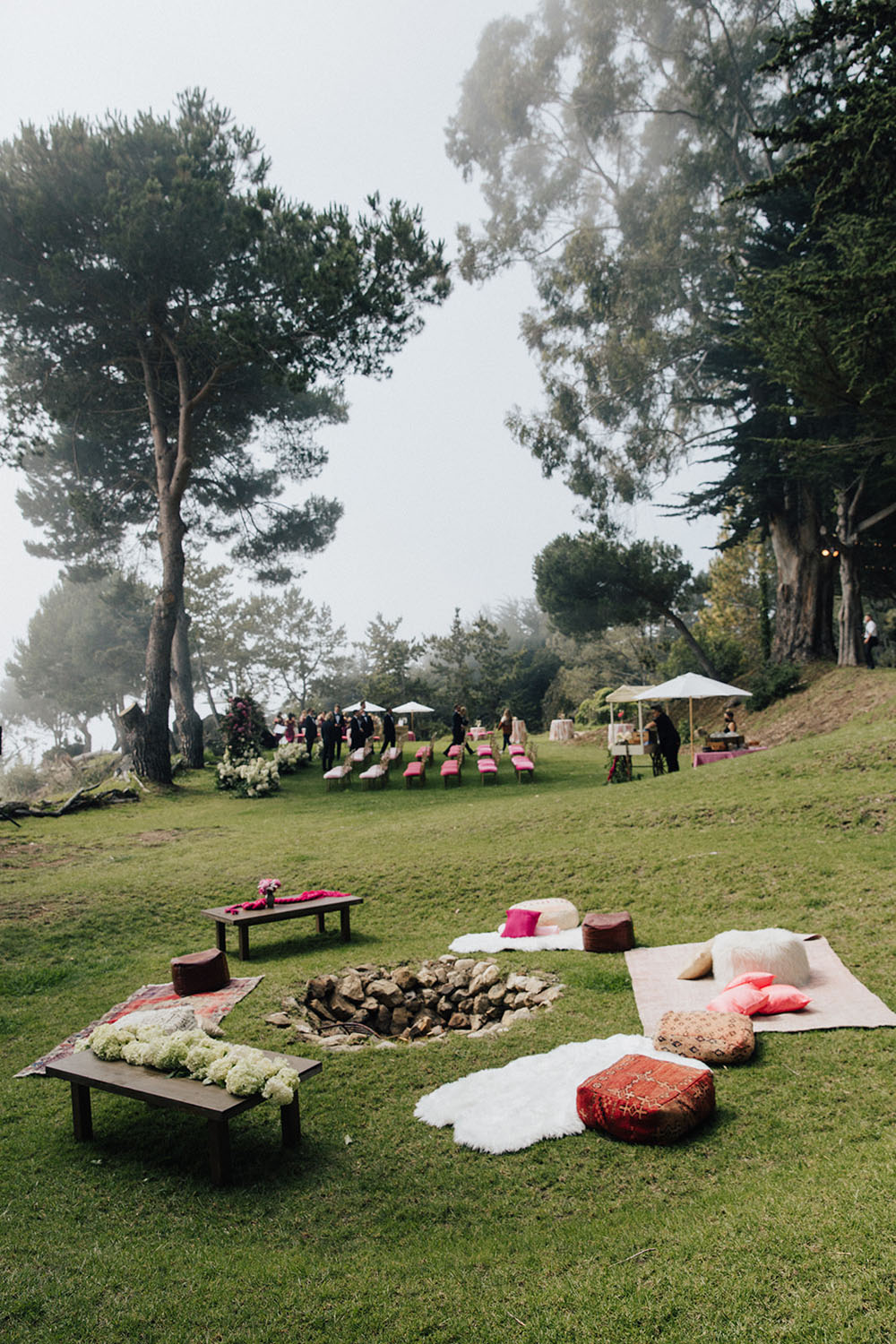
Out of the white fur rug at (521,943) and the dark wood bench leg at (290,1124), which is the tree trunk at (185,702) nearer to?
the white fur rug at (521,943)

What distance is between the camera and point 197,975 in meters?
6.55

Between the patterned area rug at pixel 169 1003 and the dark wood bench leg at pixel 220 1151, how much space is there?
1839mm

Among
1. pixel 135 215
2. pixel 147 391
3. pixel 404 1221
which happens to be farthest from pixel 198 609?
pixel 404 1221

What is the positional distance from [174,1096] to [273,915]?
149 inches

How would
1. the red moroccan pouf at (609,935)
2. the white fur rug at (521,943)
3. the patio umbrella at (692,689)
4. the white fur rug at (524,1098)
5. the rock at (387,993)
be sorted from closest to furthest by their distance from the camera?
the white fur rug at (524,1098), the rock at (387,993), the red moroccan pouf at (609,935), the white fur rug at (521,943), the patio umbrella at (692,689)

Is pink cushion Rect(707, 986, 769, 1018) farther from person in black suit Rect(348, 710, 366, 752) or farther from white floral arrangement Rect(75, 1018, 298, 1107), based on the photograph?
person in black suit Rect(348, 710, 366, 752)

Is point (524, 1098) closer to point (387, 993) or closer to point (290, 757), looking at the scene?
point (387, 993)

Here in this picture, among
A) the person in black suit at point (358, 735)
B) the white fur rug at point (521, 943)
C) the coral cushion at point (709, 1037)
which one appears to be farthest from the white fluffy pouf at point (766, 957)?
the person in black suit at point (358, 735)

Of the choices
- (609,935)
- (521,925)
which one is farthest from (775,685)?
(609,935)

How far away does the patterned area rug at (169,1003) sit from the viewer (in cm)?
564

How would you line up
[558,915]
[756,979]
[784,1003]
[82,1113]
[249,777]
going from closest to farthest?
[82,1113] < [784,1003] < [756,979] < [558,915] < [249,777]

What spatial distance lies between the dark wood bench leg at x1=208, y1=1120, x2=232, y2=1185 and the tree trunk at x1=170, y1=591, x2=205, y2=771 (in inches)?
864

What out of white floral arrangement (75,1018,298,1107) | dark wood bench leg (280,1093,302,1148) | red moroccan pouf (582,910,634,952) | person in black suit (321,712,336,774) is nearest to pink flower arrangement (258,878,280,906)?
red moroccan pouf (582,910,634,952)

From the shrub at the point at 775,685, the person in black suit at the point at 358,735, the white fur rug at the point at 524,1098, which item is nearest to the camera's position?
the white fur rug at the point at 524,1098
